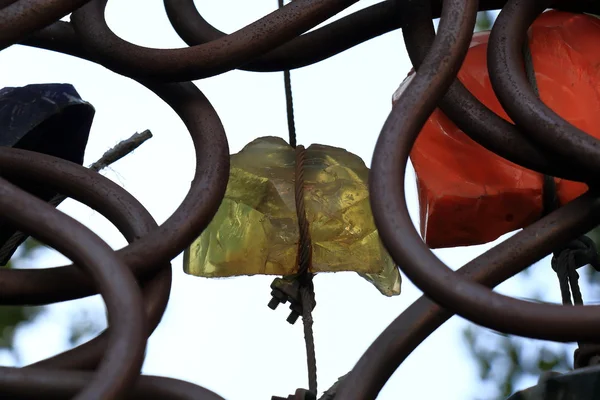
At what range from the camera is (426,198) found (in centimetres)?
105

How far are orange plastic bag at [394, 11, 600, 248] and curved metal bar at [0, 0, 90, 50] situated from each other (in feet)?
1.29

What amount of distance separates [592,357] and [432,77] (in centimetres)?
35

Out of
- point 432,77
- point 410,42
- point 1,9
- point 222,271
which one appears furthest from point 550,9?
point 1,9

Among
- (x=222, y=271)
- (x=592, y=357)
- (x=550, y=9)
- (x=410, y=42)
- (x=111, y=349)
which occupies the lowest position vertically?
(x=111, y=349)

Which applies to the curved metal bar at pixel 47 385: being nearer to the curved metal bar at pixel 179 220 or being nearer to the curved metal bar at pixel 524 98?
the curved metal bar at pixel 179 220

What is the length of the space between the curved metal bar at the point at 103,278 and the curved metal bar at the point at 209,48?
8.8 inches

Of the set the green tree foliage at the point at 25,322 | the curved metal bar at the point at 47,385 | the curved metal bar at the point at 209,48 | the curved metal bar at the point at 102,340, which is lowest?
the curved metal bar at the point at 47,385

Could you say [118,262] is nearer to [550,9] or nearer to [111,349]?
[111,349]

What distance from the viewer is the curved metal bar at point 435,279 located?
0.75m

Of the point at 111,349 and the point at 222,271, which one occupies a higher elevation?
the point at 222,271

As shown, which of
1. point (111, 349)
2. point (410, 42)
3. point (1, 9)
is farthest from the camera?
point (410, 42)

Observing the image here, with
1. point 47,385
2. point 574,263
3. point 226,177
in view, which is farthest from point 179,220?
point 574,263

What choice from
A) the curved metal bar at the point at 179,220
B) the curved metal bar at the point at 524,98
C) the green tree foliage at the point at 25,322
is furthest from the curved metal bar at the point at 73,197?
the green tree foliage at the point at 25,322

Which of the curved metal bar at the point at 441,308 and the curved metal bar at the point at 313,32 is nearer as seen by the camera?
the curved metal bar at the point at 441,308
